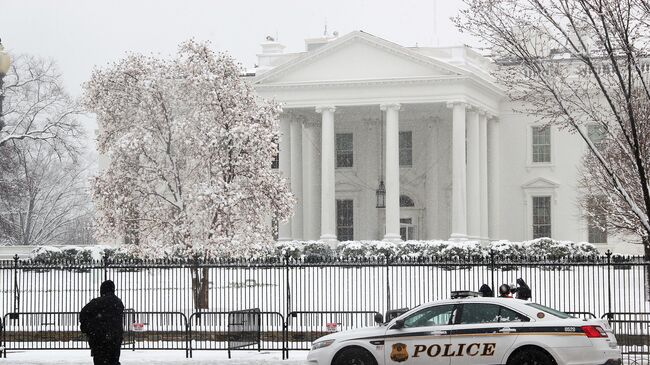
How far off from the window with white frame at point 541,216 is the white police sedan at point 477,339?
4432 centimetres

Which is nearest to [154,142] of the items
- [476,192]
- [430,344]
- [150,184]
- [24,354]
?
[150,184]

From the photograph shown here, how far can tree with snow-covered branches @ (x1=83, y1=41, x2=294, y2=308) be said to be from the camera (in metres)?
35.3

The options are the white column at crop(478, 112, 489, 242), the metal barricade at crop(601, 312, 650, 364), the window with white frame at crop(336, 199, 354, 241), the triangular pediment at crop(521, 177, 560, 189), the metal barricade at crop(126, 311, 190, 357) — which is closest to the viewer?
the metal barricade at crop(601, 312, 650, 364)

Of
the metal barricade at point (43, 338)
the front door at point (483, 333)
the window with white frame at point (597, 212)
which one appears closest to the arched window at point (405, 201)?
the window with white frame at point (597, 212)

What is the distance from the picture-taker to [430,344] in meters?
18.0

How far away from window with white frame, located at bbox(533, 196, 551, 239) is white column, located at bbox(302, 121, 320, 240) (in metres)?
11.5

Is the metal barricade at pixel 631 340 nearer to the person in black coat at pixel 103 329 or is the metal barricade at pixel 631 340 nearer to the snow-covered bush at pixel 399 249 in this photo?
the person in black coat at pixel 103 329

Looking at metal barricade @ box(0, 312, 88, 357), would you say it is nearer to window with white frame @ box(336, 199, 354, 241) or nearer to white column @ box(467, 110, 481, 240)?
white column @ box(467, 110, 481, 240)

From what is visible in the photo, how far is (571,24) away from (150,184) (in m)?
19.1

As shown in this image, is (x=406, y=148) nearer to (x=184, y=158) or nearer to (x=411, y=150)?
(x=411, y=150)

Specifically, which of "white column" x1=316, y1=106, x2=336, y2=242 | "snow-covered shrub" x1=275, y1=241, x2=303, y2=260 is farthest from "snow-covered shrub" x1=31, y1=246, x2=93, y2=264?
"white column" x1=316, y1=106, x2=336, y2=242

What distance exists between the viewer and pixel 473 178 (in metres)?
56.3

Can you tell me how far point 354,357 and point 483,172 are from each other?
40791 mm

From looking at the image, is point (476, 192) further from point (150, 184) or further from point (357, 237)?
point (150, 184)
